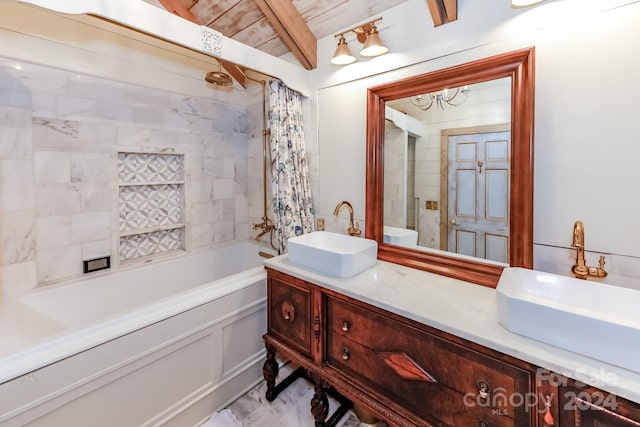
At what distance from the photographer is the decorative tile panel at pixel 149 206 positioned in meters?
2.25

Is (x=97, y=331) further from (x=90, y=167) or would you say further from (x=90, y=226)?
(x=90, y=167)

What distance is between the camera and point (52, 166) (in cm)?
186

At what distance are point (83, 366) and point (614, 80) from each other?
7.97 feet

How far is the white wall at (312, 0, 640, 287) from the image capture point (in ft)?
3.57

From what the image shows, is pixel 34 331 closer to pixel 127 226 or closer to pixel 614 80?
pixel 127 226

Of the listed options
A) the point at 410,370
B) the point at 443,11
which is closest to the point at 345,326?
the point at 410,370

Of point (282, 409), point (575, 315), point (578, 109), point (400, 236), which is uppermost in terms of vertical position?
point (578, 109)

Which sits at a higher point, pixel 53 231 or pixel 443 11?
pixel 443 11

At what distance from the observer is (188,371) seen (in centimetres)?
154

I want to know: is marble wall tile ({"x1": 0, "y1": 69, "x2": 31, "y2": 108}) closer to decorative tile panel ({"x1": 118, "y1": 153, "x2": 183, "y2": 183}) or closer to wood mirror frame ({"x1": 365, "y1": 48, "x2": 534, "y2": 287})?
decorative tile panel ({"x1": 118, "y1": 153, "x2": 183, "y2": 183})

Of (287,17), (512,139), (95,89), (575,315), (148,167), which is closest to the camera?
(575,315)

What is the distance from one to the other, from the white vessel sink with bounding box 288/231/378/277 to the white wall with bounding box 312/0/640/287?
782mm

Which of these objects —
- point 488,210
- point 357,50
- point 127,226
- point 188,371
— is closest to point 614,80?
point 488,210

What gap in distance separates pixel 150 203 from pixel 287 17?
1.80 metres
